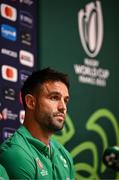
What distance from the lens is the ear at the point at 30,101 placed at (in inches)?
95.7

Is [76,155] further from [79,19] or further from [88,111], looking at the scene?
[79,19]

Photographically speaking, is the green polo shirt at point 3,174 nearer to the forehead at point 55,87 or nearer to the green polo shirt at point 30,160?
the green polo shirt at point 30,160

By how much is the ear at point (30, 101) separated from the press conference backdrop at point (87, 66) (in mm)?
1108

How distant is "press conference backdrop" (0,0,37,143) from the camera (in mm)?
3250

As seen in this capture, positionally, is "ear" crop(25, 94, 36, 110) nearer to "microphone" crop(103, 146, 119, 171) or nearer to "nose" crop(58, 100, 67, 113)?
"nose" crop(58, 100, 67, 113)

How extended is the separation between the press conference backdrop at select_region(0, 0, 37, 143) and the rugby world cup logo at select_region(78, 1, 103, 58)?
21.4 inches

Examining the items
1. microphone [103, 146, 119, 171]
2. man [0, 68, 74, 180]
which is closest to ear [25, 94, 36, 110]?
man [0, 68, 74, 180]

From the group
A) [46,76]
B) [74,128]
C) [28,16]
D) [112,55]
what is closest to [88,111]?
[74,128]

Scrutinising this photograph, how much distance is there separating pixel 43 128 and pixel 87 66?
5.21ft

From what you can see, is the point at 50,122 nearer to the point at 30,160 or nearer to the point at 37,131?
the point at 37,131

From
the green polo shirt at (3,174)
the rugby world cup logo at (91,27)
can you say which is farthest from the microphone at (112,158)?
the rugby world cup logo at (91,27)

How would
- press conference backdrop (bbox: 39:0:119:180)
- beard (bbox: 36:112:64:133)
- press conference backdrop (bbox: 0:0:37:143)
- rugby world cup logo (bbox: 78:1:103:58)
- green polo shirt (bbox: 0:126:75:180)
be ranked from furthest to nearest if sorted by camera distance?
rugby world cup logo (bbox: 78:1:103:58) → press conference backdrop (bbox: 39:0:119:180) → press conference backdrop (bbox: 0:0:37:143) → beard (bbox: 36:112:64:133) → green polo shirt (bbox: 0:126:75:180)

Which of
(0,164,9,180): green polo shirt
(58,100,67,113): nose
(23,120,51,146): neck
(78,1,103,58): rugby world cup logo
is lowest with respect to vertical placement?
(0,164,9,180): green polo shirt

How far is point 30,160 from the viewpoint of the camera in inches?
88.0
